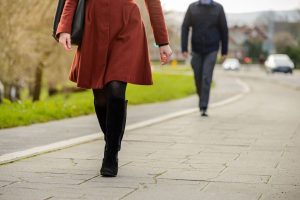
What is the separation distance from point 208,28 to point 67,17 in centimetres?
631

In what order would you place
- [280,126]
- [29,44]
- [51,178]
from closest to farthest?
1. [51,178]
2. [280,126]
3. [29,44]

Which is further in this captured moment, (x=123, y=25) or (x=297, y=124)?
(x=297, y=124)

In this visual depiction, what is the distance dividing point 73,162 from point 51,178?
2.80 feet

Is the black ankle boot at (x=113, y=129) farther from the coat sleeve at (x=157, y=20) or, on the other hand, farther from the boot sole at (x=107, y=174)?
the coat sleeve at (x=157, y=20)

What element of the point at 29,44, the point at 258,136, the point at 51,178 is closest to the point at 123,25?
the point at 51,178

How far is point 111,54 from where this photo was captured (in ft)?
16.9

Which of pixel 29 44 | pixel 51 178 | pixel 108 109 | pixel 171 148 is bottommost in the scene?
pixel 29 44

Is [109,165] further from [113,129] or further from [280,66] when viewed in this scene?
[280,66]

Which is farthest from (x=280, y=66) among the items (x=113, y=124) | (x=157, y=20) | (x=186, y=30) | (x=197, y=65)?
(x=113, y=124)

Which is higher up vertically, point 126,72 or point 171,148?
point 126,72

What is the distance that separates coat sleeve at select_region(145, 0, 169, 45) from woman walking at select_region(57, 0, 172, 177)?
6.9 inches

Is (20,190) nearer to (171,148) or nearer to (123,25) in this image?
(123,25)

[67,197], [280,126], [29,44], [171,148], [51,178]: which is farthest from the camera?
[29,44]

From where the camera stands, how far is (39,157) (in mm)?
6168
